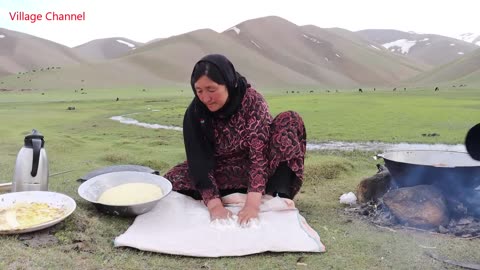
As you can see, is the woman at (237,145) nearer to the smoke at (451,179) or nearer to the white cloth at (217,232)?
the white cloth at (217,232)

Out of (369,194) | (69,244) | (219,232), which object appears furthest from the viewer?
(369,194)

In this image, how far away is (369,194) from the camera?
140 inches

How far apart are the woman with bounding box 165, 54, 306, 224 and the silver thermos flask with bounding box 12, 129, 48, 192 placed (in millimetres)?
1069

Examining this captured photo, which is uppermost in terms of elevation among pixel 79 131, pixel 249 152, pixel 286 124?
pixel 286 124

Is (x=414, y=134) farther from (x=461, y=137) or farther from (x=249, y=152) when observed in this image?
(x=249, y=152)

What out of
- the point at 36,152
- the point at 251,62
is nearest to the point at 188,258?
the point at 36,152

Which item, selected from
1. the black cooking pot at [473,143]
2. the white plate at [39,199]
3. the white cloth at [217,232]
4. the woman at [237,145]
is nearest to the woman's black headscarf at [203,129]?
the woman at [237,145]

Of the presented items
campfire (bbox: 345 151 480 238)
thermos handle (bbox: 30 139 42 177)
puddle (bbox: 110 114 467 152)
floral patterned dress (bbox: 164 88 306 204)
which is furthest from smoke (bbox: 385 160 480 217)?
puddle (bbox: 110 114 467 152)

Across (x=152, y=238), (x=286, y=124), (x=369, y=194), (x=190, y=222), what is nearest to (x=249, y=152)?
(x=286, y=124)

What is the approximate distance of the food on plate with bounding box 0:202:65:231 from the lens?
2566 millimetres

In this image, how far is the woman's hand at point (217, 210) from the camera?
2863 millimetres

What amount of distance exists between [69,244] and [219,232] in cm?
89

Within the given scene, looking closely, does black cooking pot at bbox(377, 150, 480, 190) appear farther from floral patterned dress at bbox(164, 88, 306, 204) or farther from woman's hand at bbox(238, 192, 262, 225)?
woman's hand at bbox(238, 192, 262, 225)

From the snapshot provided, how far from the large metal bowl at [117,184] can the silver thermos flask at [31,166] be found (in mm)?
331
